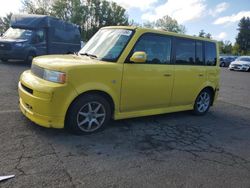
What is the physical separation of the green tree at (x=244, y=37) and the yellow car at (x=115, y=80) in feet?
208

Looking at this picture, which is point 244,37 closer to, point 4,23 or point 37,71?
point 4,23

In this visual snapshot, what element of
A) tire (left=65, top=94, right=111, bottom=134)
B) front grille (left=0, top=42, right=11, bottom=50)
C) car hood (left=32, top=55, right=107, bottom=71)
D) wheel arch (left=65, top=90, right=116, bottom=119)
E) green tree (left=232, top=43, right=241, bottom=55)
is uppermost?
green tree (left=232, top=43, right=241, bottom=55)

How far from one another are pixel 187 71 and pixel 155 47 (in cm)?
109

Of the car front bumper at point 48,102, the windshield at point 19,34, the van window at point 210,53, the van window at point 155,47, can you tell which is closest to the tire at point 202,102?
the van window at point 210,53

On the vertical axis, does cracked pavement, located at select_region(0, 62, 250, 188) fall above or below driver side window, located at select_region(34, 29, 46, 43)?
below

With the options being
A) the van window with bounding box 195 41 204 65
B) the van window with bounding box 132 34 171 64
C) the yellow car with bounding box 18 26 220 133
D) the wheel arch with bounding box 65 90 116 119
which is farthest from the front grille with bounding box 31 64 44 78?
the van window with bounding box 195 41 204 65

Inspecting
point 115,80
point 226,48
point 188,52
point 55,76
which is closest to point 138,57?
point 115,80

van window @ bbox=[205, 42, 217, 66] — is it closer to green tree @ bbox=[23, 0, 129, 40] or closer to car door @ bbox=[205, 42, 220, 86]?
car door @ bbox=[205, 42, 220, 86]

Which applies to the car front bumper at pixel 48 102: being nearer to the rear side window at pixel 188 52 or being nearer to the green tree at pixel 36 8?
the rear side window at pixel 188 52

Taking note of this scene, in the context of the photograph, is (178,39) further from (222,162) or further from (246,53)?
(246,53)

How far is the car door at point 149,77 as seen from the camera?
206 inches

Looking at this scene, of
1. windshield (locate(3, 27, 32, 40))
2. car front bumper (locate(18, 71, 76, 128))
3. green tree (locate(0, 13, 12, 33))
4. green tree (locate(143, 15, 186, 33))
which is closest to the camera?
car front bumper (locate(18, 71, 76, 128))

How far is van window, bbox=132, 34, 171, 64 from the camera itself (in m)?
5.42

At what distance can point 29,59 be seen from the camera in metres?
15.7
